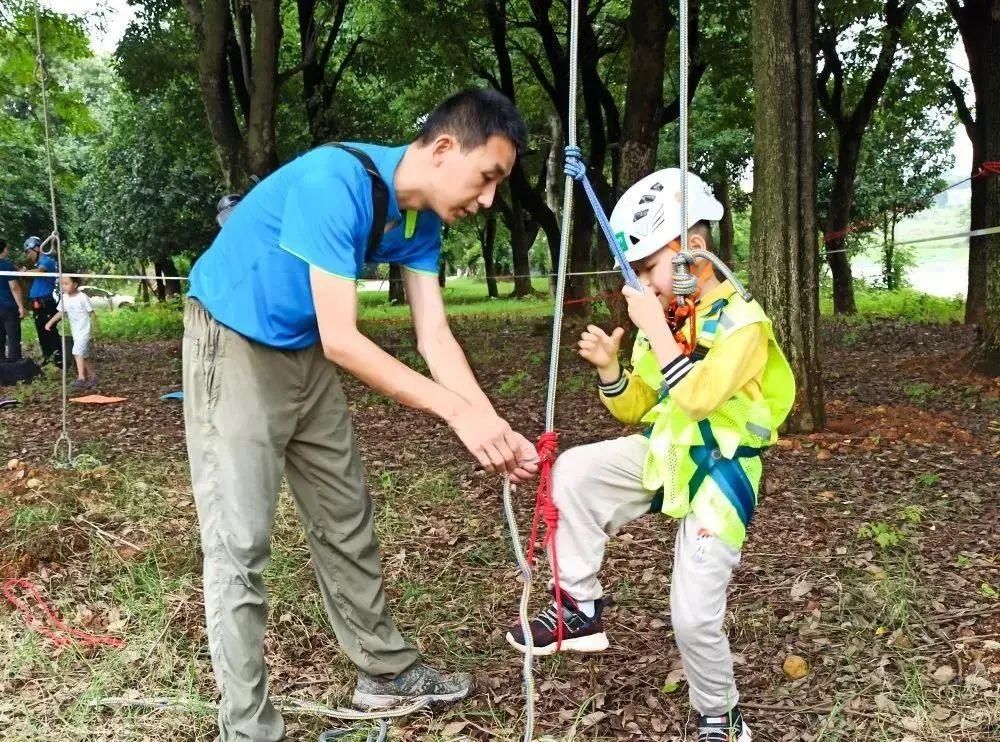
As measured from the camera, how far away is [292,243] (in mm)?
2170

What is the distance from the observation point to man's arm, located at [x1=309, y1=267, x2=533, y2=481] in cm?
213

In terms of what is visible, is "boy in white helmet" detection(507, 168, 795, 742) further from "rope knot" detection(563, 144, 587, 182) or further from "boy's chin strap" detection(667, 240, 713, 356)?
"rope knot" detection(563, 144, 587, 182)

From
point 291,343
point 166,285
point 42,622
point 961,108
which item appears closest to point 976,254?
point 961,108

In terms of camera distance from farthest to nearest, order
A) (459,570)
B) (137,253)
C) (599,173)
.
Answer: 1. (137,253)
2. (599,173)
3. (459,570)

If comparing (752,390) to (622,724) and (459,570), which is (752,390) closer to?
(622,724)

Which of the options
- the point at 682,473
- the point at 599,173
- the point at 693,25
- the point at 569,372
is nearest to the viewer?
the point at 682,473

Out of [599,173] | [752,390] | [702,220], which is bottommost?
[752,390]

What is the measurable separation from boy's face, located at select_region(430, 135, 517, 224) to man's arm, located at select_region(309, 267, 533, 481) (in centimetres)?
38

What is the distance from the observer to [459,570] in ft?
12.8

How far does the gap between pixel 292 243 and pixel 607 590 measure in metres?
2.16

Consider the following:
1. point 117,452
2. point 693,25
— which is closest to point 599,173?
point 693,25

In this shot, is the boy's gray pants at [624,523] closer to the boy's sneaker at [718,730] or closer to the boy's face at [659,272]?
the boy's sneaker at [718,730]

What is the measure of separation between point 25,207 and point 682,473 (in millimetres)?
28893

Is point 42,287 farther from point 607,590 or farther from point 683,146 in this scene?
point 683,146
